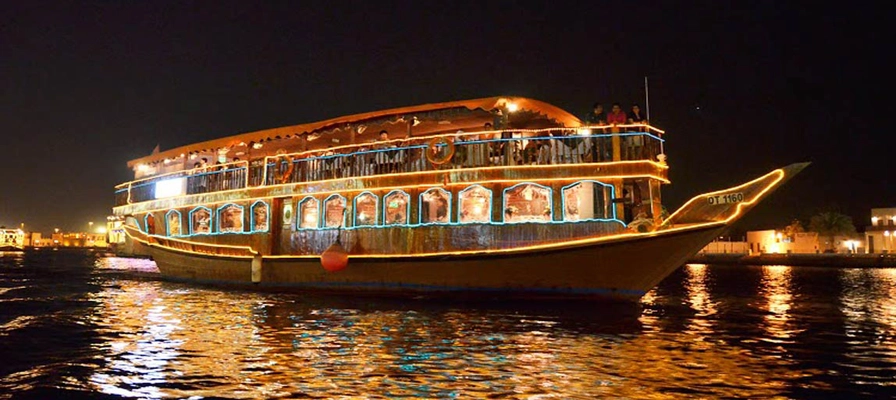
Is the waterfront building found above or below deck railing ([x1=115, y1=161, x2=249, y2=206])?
below

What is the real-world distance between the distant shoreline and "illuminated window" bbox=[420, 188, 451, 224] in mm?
31721

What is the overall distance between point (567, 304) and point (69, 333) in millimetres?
9098

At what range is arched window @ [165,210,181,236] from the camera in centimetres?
2214

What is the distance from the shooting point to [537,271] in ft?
44.5

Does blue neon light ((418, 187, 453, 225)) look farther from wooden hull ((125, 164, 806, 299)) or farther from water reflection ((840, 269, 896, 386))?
water reflection ((840, 269, 896, 386))

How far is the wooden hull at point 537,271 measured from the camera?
12859 millimetres

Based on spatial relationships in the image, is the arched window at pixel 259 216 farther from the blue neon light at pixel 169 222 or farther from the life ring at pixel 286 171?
the blue neon light at pixel 169 222

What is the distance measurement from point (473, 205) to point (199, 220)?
10660mm

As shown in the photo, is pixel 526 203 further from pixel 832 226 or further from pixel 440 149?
pixel 832 226

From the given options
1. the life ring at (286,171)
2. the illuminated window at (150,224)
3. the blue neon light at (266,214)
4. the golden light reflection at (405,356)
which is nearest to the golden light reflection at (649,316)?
the golden light reflection at (405,356)

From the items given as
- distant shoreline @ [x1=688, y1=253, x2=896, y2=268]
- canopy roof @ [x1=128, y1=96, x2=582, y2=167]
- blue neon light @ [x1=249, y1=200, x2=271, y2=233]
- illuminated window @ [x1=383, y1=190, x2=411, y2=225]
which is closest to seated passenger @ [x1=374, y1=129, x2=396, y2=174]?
illuminated window @ [x1=383, y1=190, x2=411, y2=225]

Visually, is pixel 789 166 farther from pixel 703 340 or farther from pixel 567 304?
pixel 567 304

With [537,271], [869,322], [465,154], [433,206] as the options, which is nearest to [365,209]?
[433,206]

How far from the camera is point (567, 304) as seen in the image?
45.3 ft
